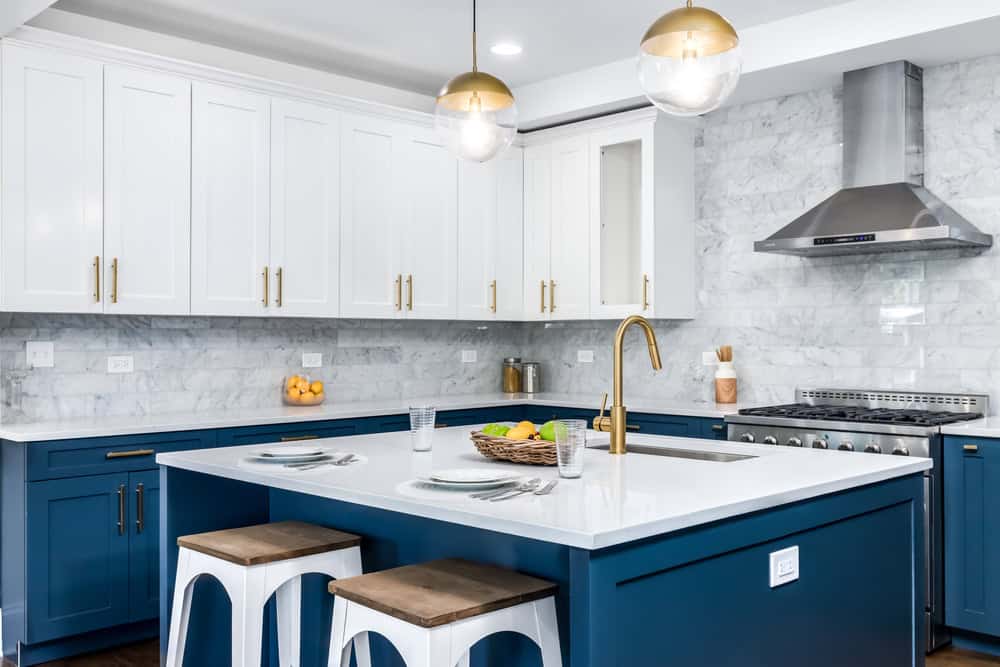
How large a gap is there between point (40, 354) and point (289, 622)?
7.86 feet

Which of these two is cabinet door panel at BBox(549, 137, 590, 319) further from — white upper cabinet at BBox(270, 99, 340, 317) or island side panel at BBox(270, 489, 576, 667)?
island side panel at BBox(270, 489, 576, 667)

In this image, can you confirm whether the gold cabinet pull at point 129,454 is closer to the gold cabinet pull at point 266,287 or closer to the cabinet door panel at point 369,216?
the gold cabinet pull at point 266,287

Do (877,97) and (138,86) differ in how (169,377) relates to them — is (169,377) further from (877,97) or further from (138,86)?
(877,97)

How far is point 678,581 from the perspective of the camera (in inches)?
74.9

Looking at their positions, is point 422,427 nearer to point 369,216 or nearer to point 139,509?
point 139,509

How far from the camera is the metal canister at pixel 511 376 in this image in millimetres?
5984

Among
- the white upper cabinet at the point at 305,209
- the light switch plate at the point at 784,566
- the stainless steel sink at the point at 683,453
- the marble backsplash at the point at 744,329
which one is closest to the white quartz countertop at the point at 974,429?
the marble backsplash at the point at 744,329

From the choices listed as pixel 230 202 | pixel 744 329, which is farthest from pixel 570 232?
pixel 230 202

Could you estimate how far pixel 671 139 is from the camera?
17.2 ft

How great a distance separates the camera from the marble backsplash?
4.22m

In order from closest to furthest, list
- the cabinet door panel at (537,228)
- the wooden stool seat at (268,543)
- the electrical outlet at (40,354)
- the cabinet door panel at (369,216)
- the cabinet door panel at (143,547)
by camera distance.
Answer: the wooden stool seat at (268,543) → the cabinet door panel at (143,547) → the electrical outlet at (40,354) → the cabinet door panel at (369,216) → the cabinet door panel at (537,228)

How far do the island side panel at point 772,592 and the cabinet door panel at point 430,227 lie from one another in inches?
123

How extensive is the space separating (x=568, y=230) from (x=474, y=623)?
3.90 m

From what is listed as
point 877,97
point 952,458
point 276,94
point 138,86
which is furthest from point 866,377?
point 138,86
